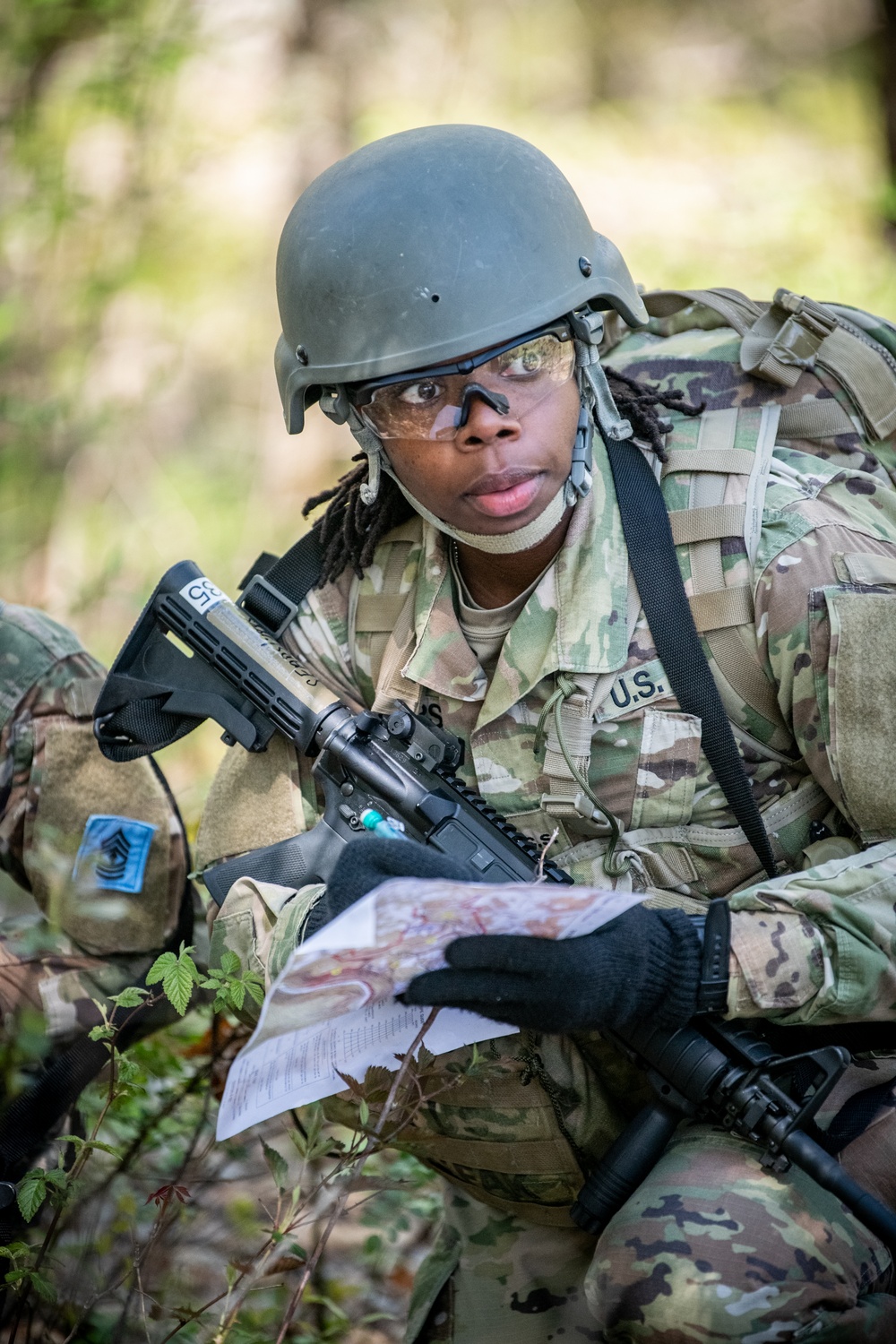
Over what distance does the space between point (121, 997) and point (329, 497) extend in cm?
130

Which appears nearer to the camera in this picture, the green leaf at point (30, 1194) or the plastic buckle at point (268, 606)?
the green leaf at point (30, 1194)

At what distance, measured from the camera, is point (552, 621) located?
2615 millimetres

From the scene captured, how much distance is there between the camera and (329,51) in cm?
775

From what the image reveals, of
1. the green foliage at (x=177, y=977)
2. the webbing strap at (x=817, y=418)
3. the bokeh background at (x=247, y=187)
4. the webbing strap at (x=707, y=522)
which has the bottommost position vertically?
the green foliage at (x=177, y=977)

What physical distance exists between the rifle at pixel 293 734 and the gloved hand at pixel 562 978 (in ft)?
1.06

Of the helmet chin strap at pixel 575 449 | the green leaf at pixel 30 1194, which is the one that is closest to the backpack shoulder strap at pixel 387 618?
the helmet chin strap at pixel 575 449

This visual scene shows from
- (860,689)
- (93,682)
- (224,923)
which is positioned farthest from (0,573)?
(860,689)

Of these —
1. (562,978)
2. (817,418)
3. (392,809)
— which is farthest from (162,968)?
(817,418)

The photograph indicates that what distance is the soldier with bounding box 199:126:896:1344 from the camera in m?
2.12

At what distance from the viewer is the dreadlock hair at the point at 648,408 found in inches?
105

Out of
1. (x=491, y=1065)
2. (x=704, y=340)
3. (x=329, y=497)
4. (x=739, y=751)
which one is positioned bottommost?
(x=491, y=1065)

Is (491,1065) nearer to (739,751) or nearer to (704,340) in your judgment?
(739,751)

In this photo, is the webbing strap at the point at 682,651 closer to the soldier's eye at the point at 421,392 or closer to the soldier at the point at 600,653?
the soldier at the point at 600,653

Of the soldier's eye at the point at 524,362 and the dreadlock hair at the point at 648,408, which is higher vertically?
the soldier's eye at the point at 524,362
